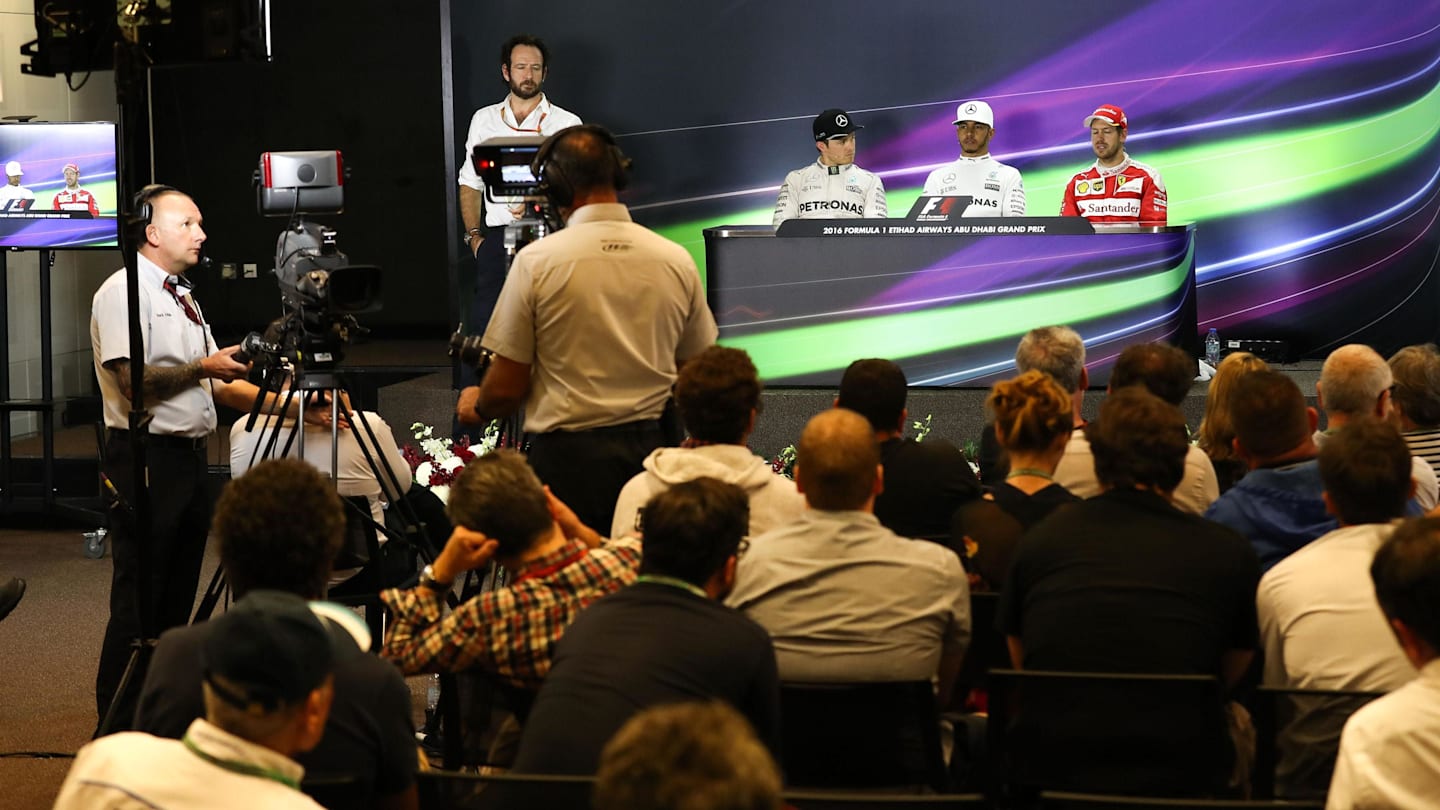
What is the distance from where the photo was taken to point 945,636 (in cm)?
260

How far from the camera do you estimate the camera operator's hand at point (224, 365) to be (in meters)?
4.03

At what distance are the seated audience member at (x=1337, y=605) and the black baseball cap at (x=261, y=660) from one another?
1.43m

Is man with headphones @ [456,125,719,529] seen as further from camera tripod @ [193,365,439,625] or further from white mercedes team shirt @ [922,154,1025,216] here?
white mercedes team shirt @ [922,154,1025,216]

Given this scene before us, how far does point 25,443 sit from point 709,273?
3.95 metres

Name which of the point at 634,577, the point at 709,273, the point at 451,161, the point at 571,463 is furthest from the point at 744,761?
the point at 451,161

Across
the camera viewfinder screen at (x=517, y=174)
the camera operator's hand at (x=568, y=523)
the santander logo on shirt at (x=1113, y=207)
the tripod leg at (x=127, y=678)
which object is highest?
the camera viewfinder screen at (x=517, y=174)

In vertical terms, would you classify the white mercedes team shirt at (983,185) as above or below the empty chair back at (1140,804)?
above

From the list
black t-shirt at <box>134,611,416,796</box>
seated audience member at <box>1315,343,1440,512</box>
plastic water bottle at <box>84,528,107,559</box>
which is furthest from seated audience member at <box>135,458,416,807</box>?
plastic water bottle at <box>84,528,107,559</box>

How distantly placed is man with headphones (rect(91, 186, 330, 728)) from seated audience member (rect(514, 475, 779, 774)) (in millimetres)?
2166

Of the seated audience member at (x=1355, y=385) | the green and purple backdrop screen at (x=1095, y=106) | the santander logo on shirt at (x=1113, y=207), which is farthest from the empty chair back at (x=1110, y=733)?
the green and purple backdrop screen at (x=1095, y=106)

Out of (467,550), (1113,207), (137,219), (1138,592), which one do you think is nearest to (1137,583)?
(1138,592)

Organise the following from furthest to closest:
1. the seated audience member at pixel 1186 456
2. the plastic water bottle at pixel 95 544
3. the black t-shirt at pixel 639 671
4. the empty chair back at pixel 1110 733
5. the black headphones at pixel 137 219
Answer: the plastic water bottle at pixel 95 544, the black headphones at pixel 137 219, the seated audience member at pixel 1186 456, the empty chair back at pixel 1110 733, the black t-shirt at pixel 639 671

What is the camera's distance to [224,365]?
404 centimetres

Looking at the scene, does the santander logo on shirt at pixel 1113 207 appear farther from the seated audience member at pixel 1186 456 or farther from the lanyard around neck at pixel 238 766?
the lanyard around neck at pixel 238 766
